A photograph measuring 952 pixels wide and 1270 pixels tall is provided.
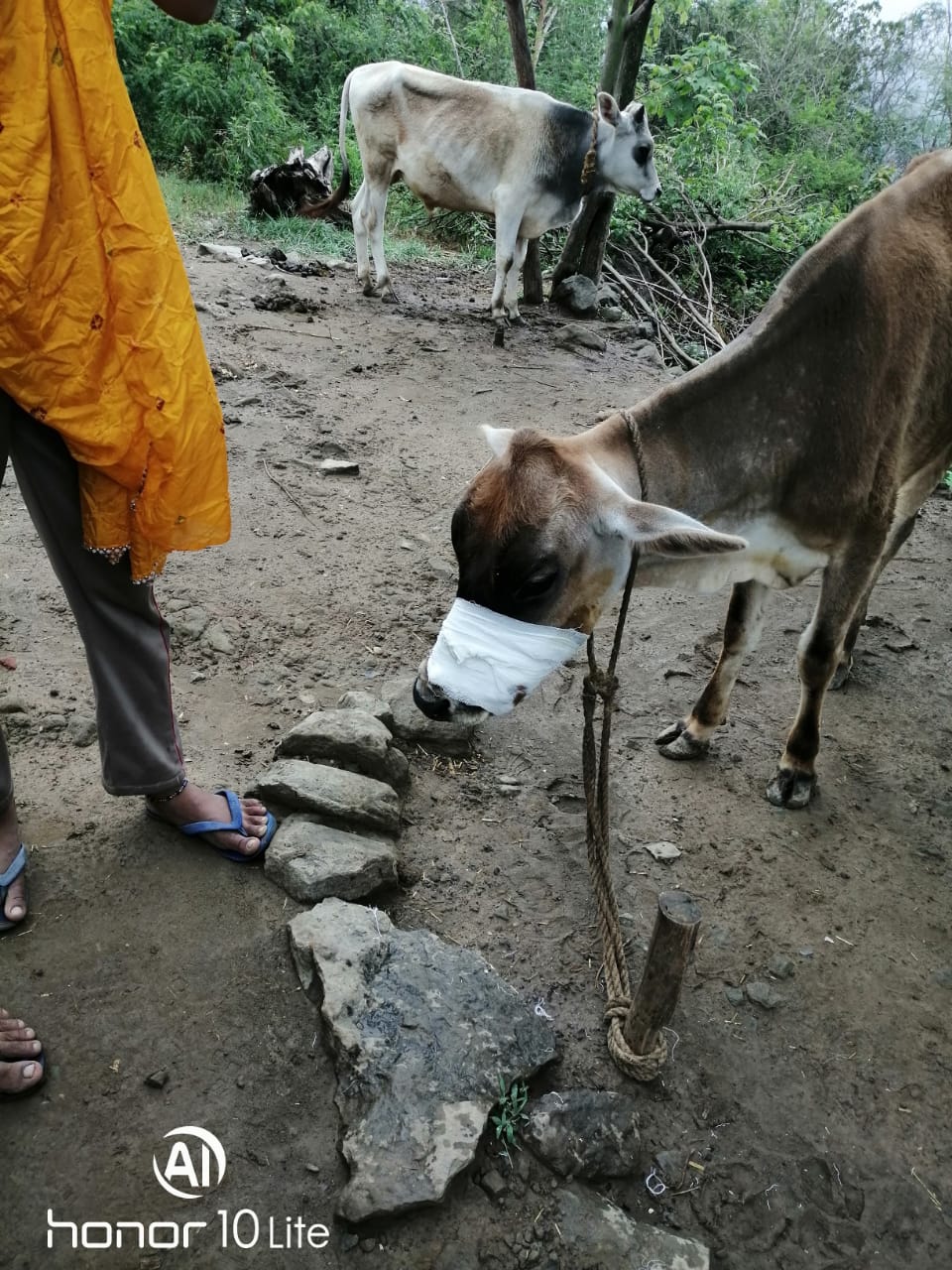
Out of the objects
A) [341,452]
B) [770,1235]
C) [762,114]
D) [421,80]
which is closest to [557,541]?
[770,1235]

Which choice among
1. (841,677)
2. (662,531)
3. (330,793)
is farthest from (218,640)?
(841,677)

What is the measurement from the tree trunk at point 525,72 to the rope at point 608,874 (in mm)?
7073

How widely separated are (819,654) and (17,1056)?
258 cm

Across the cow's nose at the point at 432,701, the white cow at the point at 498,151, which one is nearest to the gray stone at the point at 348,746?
the cow's nose at the point at 432,701

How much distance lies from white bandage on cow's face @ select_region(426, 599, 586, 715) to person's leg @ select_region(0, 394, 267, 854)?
27.6 inches

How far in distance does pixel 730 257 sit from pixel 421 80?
4.11 metres

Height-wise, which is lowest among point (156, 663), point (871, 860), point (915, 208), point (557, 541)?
point (871, 860)

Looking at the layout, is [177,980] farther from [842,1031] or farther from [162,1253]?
[842,1031]

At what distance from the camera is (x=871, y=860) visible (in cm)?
292

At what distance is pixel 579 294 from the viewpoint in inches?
356

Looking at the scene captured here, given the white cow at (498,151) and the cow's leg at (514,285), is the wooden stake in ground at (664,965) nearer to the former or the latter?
the white cow at (498,151)

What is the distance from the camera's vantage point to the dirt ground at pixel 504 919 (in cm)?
183

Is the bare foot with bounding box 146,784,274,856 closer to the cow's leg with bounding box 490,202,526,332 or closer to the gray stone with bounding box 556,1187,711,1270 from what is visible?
the gray stone with bounding box 556,1187,711,1270

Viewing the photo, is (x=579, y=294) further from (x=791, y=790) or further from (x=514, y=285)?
(x=791, y=790)
